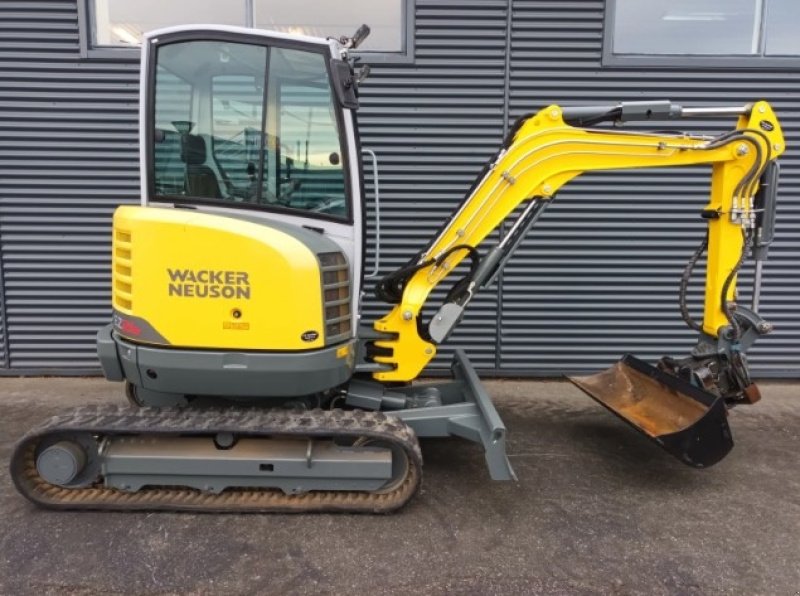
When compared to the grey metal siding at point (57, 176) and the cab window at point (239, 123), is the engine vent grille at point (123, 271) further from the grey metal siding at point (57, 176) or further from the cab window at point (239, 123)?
the grey metal siding at point (57, 176)

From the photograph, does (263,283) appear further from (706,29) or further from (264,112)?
(706,29)

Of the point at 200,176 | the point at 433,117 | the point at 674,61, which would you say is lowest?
the point at 200,176

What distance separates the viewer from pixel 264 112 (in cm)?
331

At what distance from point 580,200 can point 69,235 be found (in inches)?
198

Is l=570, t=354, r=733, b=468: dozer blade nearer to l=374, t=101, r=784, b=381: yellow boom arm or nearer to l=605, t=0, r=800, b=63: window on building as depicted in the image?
l=374, t=101, r=784, b=381: yellow boom arm

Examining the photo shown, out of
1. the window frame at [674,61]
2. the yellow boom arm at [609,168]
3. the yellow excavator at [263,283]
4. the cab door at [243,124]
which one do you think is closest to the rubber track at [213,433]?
the yellow excavator at [263,283]

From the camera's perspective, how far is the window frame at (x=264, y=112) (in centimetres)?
326

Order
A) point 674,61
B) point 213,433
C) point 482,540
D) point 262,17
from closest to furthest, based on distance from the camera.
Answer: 1. point 482,540
2. point 213,433
3. point 674,61
4. point 262,17

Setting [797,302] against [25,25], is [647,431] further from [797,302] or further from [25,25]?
[25,25]

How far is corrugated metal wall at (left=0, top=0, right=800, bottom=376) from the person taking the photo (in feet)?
18.0

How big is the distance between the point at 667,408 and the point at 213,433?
2.90 m

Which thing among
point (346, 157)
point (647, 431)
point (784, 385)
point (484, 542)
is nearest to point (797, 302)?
point (784, 385)

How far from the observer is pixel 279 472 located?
327cm

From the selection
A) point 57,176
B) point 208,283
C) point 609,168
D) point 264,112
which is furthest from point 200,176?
point 57,176
